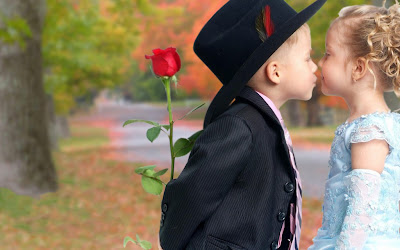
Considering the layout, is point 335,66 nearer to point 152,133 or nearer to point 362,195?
point 362,195

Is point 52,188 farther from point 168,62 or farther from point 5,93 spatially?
point 168,62

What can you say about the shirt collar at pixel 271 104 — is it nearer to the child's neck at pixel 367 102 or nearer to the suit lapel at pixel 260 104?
the suit lapel at pixel 260 104

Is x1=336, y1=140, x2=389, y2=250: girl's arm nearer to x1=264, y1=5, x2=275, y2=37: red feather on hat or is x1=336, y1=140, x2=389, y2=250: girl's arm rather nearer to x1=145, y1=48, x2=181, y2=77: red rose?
x1=264, y1=5, x2=275, y2=37: red feather on hat

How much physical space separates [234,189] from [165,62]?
56cm

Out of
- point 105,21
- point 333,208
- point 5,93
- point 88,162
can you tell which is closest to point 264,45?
point 333,208

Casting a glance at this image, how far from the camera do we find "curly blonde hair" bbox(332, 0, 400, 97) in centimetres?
202

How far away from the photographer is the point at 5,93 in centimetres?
794

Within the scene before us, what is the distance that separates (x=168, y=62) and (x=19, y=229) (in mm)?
5459

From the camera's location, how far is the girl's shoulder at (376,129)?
78.5 inches

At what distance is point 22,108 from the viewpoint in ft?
26.4

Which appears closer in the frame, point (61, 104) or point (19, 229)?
point (19, 229)

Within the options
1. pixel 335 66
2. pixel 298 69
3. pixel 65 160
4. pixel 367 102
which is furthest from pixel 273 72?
pixel 65 160

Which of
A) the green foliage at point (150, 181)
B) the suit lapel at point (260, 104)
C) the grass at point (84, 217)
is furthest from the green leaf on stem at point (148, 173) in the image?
the grass at point (84, 217)

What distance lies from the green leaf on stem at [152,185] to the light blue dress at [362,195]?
673mm
